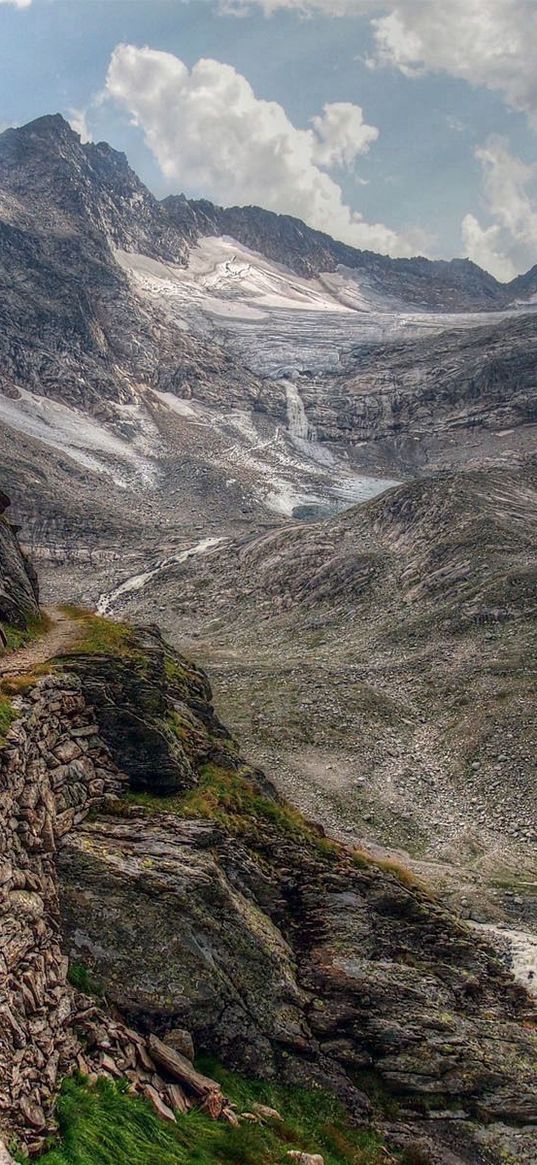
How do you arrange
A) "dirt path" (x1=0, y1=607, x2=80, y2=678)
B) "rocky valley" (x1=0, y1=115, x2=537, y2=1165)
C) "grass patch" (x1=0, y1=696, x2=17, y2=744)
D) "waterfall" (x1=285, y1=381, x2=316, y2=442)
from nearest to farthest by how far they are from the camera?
"rocky valley" (x1=0, y1=115, x2=537, y2=1165)
"grass patch" (x1=0, y1=696, x2=17, y2=744)
"dirt path" (x1=0, y1=607, x2=80, y2=678)
"waterfall" (x1=285, y1=381, x2=316, y2=442)

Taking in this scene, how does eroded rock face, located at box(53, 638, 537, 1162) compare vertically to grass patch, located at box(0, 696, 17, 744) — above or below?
below

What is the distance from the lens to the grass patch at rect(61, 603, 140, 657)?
1672 cm

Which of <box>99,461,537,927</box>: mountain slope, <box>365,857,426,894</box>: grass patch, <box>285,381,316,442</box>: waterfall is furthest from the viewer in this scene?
<box>285,381,316,442</box>: waterfall

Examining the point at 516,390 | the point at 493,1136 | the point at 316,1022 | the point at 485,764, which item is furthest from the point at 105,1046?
the point at 516,390

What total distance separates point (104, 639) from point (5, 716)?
5.84 m

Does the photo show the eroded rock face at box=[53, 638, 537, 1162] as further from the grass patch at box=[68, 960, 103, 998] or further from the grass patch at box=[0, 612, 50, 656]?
the grass patch at box=[0, 612, 50, 656]

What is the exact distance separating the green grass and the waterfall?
13605 centimetres

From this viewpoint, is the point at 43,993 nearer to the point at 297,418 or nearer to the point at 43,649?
the point at 43,649

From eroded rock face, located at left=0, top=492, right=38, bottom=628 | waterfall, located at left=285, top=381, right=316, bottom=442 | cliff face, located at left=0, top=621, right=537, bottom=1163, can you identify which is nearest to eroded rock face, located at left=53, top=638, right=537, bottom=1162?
cliff face, located at left=0, top=621, right=537, bottom=1163

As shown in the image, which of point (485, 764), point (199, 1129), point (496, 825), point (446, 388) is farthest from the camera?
point (446, 388)

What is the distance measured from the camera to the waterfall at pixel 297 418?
14350cm

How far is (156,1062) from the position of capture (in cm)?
1004

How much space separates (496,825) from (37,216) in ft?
601

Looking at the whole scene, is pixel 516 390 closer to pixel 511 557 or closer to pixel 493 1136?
pixel 511 557
